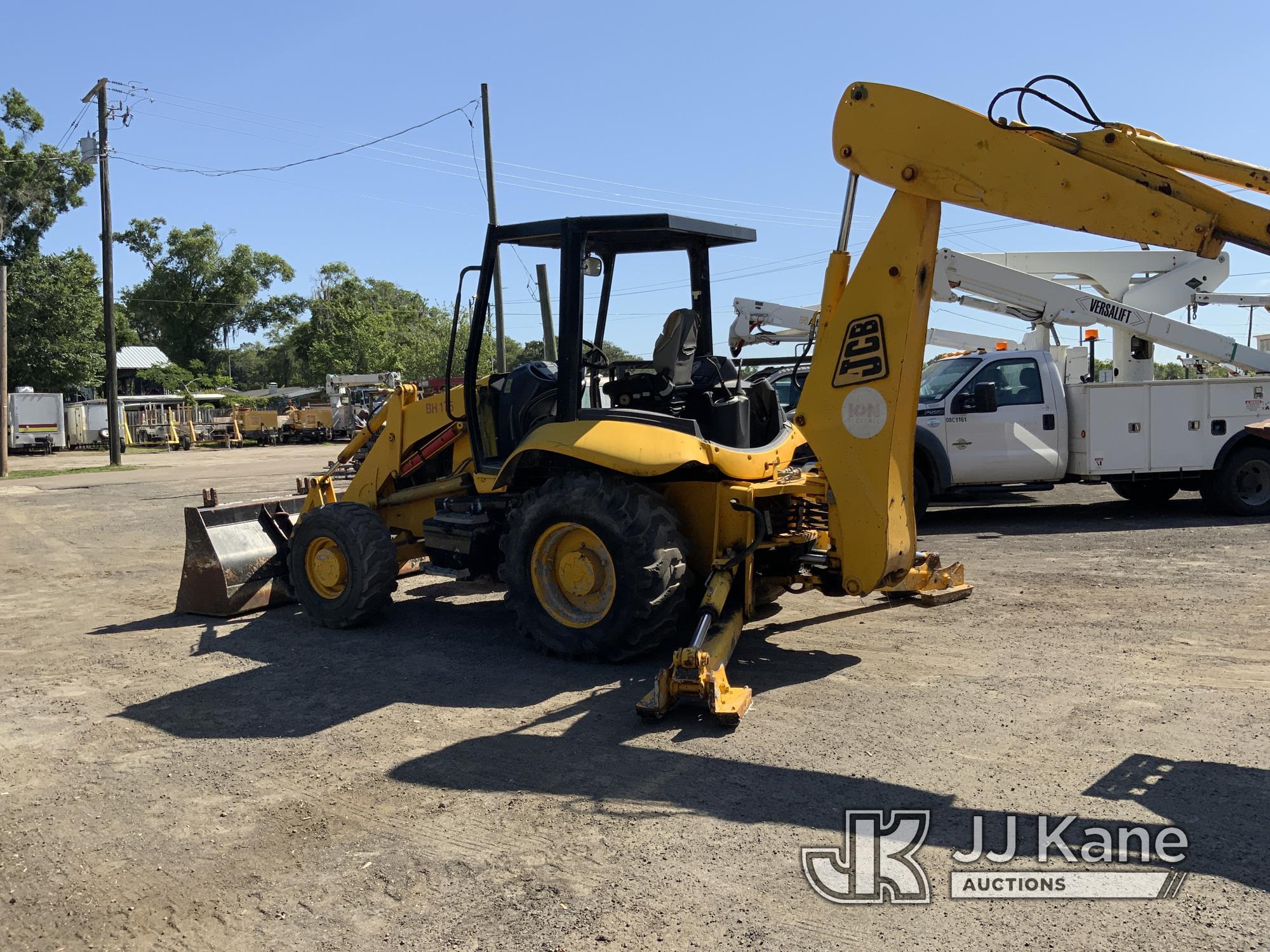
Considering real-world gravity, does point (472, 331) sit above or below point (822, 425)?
above

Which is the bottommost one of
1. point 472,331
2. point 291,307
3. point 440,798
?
point 440,798

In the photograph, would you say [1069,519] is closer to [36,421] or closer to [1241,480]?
[1241,480]

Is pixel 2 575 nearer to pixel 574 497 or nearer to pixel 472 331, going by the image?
pixel 472 331

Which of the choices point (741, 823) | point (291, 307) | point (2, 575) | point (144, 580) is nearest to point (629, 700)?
point (741, 823)

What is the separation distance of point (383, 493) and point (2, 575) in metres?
5.43

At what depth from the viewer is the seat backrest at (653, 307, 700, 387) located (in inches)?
258

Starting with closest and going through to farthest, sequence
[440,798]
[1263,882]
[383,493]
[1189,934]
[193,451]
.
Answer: [1189,934] → [1263,882] → [440,798] → [383,493] → [193,451]

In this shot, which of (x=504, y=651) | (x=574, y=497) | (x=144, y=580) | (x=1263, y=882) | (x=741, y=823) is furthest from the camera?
(x=144, y=580)

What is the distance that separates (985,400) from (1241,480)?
3.34 m

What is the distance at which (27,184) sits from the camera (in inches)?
1757

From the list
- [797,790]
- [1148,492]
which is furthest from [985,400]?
[797,790]

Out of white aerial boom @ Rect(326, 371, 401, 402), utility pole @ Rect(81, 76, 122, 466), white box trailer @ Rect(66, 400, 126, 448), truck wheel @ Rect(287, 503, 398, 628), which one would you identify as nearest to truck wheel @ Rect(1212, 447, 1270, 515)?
truck wheel @ Rect(287, 503, 398, 628)

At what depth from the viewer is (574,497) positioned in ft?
20.3

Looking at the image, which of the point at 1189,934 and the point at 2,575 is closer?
the point at 1189,934
